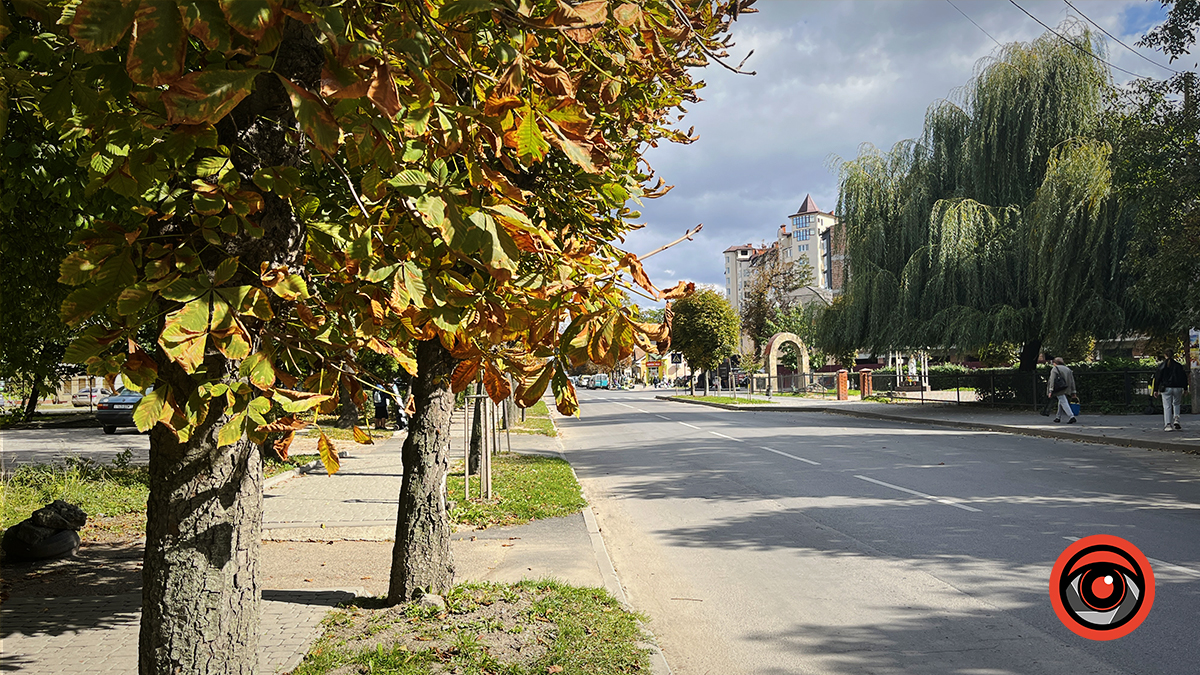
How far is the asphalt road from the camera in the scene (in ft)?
16.7

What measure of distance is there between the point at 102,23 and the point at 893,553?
751cm

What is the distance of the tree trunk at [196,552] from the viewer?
2754 mm

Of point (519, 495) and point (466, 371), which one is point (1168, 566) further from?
point (519, 495)

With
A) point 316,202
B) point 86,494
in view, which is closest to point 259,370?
point 316,202

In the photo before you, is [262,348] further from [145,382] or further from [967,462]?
[967,462]

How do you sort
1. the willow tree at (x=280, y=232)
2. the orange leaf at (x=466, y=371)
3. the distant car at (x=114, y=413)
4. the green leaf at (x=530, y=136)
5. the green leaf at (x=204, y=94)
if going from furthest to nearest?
the distant car at (x=114, y=413)
the orange leaf at (x=466, y=371)
the green leaf at (x=530, y=136)
the willow tree at (x=280, y=232)
the green leaf at (x=204, y=94)

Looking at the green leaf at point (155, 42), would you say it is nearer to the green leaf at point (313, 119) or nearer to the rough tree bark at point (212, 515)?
the green leaf at point (313, 119)

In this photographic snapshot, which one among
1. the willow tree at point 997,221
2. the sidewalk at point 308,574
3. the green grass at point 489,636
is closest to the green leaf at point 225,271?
the sidewalk at point 308,574

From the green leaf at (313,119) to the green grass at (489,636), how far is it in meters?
3.58

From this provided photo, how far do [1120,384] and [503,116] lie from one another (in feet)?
92.2

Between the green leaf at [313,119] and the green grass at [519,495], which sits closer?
the green leaf at [313,119]

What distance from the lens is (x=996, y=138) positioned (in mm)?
26078

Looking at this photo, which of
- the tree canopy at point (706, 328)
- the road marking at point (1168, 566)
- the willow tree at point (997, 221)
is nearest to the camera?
the road marking at point (1168, 566)

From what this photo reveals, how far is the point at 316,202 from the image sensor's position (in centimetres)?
240
